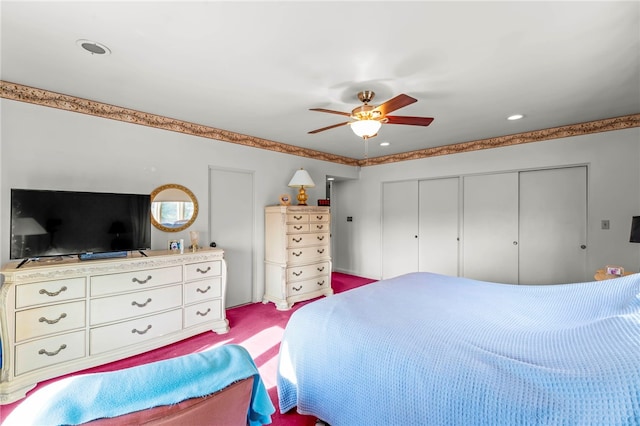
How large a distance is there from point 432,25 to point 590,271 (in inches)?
145

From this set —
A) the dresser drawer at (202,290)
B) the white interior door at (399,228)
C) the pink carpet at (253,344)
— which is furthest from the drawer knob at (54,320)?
the white interior door at (399,228)

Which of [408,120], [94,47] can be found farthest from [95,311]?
[408,120]

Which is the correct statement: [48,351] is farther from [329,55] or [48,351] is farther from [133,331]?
[329,55]

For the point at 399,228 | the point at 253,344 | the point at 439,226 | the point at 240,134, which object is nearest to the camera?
the point at 253,344

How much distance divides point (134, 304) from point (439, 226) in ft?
14.2

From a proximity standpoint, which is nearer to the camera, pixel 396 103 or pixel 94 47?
pixel 94 47

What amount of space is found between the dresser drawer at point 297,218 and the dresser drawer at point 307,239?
Result: 21cm

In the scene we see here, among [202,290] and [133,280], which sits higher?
[133,280]

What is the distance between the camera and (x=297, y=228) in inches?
159

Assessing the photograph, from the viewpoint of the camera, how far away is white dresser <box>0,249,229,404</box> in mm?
2062

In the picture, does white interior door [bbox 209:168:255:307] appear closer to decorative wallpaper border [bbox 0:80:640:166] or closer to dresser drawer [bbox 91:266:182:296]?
decorative wallpaper border [bbox 0:80:640:166]

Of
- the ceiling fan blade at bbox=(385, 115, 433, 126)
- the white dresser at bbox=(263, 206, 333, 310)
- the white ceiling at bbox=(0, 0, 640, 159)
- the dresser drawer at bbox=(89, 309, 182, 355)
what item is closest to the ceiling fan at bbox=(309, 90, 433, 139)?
the ceiling fan blade at bbox=(385, 115, 433, 126)

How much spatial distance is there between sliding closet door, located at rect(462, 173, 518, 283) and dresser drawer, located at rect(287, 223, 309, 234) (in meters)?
2.51

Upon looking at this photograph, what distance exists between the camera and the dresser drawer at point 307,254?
3988 millimetres
